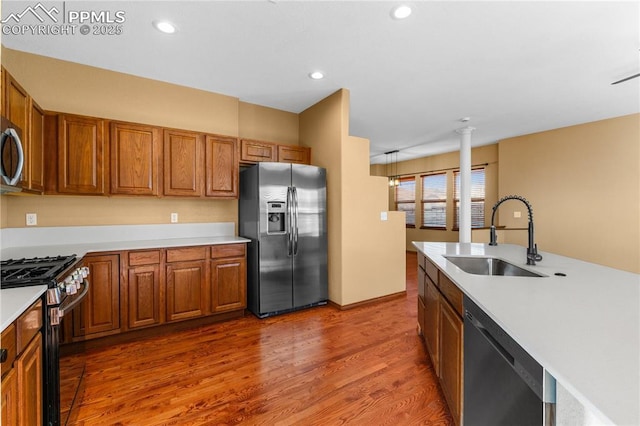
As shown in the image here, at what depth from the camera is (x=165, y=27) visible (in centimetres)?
239

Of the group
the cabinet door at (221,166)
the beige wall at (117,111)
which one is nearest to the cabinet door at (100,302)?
the beige wall at (117,111)

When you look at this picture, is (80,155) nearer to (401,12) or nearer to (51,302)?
(51,302)

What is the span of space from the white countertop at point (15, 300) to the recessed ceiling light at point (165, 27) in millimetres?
2097

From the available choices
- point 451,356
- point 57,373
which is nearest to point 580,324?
point 451,356

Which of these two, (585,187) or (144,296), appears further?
(585,187)

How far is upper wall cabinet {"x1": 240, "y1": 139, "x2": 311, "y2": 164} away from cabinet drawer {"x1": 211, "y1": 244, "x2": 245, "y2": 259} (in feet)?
3.61

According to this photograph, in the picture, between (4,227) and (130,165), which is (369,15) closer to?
(130,165)

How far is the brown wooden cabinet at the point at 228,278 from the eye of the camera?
3.24 metres

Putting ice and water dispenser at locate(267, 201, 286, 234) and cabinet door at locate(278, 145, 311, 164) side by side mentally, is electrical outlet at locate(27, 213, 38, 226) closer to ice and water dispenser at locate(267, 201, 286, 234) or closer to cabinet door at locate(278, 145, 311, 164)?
ice and water dispenser at locate(267, 201, 286, 234)

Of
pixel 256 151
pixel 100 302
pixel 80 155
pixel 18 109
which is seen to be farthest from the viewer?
pixel 256 151

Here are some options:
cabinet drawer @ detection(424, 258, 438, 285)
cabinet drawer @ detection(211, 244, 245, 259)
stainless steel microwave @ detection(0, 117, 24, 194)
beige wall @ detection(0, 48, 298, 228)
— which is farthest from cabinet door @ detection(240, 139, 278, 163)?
cabinet drawer @ detection(424, 258, 438, 285)

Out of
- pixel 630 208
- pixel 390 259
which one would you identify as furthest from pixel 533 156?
pixel 390 259

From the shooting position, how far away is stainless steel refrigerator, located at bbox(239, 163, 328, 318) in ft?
11.2

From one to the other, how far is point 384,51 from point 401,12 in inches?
22.3
